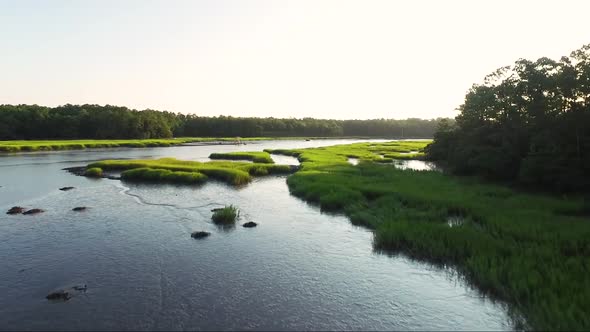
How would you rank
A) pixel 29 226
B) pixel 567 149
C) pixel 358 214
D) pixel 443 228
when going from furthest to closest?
pixel 567 149
pixel 358 214
pixel 29 226
pixel 443 228

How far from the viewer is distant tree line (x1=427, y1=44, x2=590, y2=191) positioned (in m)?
26.6

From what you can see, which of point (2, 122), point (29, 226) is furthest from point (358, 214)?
point (2, 122)

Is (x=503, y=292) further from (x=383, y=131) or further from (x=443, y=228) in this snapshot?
(x=383, y=131)

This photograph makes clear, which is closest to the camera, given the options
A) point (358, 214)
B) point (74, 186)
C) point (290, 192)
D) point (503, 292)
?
point (503, 292)

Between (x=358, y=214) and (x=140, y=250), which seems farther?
(x=358, y=214)

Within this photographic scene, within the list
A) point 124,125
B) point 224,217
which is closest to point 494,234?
point 224,217

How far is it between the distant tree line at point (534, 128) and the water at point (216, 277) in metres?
14.8

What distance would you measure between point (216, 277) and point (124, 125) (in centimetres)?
11327

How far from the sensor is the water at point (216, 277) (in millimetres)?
11828

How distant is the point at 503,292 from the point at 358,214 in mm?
11108

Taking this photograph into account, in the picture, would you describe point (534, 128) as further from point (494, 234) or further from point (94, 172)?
point (94, 172)

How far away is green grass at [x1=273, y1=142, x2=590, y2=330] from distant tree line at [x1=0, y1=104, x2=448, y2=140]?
3934 inches

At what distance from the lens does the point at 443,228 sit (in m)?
18.6

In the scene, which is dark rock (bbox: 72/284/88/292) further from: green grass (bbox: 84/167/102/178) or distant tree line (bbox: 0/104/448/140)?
distant tree line (bbox: 0/104/448/140)
